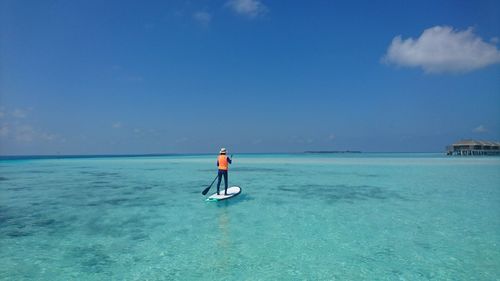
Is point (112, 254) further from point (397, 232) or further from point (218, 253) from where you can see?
point (397, 232)

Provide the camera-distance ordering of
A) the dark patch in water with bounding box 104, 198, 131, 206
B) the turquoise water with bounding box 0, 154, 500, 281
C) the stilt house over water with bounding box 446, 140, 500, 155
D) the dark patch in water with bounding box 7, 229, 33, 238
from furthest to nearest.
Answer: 1. the stilt house over water with bounding box 446, 140, 500, 155
2. the dark patch in water with bounding box 104, 198, 131, 206
3. the dark patch in water with bounding box 7, 229, 33, 238
4. the turquoise water with bounding box 0, 154, 500, 281

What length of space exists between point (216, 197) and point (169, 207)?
7.81 ft

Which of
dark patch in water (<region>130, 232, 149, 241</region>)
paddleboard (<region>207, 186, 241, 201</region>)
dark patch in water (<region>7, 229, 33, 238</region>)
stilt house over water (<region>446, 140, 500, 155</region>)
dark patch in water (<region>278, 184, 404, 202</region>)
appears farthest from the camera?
stilt house over water (<region>446, 140, 500, 155</region>)

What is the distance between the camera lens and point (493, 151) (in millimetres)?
89688

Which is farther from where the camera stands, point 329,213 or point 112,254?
point 329,213

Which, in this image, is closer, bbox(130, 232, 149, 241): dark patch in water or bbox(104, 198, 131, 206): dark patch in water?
bbox(130, 232, 149, 241): dark patch in water

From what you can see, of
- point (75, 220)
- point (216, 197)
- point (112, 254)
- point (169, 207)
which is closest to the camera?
point (112, 254)

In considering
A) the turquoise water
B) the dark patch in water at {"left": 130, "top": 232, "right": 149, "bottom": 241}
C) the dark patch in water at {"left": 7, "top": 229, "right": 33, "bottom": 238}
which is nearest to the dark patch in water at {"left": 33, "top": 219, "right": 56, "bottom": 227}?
the turquoise water

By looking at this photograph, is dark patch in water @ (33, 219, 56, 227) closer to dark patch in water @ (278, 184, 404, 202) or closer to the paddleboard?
the paddleboard

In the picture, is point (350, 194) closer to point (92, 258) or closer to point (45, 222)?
point (92, 258)

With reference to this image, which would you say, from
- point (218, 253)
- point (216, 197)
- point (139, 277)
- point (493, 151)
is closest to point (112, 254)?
point (139, 277)

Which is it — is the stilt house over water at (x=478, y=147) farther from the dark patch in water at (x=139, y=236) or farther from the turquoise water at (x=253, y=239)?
the dark patch in water at (x=139, y=236)

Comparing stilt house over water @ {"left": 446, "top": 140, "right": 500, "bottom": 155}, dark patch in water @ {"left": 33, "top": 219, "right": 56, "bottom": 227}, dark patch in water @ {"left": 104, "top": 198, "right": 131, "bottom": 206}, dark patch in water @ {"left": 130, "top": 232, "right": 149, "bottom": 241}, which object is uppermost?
stilt house over water @ {"left": 446, "top": 140, "right": 500, "bottom": 155}

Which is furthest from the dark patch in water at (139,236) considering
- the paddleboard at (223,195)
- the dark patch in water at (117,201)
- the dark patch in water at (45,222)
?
the dark patch in water at (117,201)
